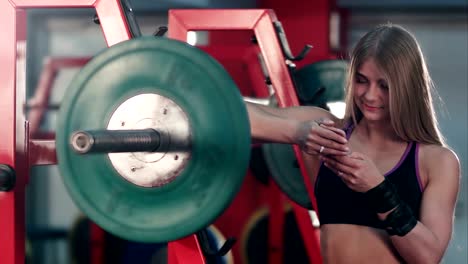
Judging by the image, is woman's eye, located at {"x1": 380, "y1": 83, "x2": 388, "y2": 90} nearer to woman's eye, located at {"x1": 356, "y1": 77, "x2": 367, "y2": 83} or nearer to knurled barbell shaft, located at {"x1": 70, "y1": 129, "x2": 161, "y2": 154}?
woman's eye, located at {"x1": 356, "y1": 77, "x2": 367, "y2": 83}

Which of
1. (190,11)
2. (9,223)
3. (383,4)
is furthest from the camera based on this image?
(383,4)

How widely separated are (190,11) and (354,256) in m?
1.26

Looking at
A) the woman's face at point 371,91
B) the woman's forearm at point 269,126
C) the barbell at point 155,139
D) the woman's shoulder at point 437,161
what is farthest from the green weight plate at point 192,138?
the woman's shoulder at point 437,161

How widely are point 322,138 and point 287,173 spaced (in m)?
1.98

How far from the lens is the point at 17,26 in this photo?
220 centimetres

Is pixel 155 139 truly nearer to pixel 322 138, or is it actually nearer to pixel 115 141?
pixel 115 141

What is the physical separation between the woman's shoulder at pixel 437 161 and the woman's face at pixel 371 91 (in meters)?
0.11

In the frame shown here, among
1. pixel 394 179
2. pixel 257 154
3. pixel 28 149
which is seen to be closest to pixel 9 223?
pixel 28 149

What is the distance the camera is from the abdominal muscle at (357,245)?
203cm

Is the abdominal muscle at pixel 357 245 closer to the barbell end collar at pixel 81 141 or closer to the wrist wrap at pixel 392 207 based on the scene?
the wrist wrap at pixel 392 207

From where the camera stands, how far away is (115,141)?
1.58 metres

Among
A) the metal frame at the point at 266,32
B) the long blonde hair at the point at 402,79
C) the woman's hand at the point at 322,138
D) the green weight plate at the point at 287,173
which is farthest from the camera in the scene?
the green weight plate at the point at 287,173

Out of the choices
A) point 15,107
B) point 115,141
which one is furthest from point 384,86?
point 15,107

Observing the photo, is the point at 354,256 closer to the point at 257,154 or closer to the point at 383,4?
the point at 257,154
